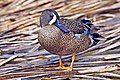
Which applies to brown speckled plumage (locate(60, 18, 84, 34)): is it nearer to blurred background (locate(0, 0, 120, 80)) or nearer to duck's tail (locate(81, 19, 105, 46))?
duck's tail (locate(81, 19, 105, 46))

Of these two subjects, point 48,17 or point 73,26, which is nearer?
point 48,17

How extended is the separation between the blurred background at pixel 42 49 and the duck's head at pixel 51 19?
1.54ft

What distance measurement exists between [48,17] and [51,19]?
0.15ft

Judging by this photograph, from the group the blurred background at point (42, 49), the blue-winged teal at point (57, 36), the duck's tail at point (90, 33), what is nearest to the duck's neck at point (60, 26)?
the blue-winged teal at point (57, 36)

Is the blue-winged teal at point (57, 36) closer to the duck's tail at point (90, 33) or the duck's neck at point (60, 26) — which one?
the duck's neck at point (60, 26)

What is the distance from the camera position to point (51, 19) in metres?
4.80

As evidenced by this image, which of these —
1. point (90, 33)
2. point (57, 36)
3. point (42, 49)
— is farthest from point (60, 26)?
point (42, 49)

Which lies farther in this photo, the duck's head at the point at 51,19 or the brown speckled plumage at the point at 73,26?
the brown speckled plumage at the point at 73,26

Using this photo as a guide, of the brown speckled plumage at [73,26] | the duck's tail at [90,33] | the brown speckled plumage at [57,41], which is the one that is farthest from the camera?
the duck's tail at [90,33]

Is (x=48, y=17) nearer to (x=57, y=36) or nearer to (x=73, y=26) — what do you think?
(x=57, y=36)

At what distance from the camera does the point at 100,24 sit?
6289mm

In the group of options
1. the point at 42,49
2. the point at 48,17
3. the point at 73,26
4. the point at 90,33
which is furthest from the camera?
the point at 42,49

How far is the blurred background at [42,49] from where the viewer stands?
15.9ft

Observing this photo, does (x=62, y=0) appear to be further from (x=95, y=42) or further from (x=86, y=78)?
(x=86, y=78)
